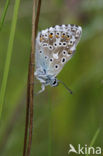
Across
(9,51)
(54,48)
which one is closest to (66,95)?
(54,48)

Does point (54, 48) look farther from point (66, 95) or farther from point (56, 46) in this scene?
point (66, 95)

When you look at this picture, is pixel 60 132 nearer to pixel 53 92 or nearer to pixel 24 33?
pixel 53 92

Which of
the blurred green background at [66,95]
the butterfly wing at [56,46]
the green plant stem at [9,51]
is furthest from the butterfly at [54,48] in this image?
the blurred green background at [66,95]

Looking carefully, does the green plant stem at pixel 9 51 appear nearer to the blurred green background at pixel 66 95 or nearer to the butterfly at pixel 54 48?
the butterfly at pixel 54 48

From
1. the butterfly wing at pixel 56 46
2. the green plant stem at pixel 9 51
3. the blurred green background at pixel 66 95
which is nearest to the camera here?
the green plant stem at pixel 9 51

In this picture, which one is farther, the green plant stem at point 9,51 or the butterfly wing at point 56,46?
the butterfly wing at point 56,46

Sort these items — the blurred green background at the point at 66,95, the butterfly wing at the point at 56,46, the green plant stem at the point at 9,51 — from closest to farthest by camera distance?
the green plant stem at the point at 9,51
the butterfly wing at the point at 56,46
the blurred green background at the point at 66,95

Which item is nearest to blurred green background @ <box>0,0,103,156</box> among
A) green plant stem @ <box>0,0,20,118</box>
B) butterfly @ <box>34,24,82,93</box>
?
butterfly @ <box>34,24,82,93</box>

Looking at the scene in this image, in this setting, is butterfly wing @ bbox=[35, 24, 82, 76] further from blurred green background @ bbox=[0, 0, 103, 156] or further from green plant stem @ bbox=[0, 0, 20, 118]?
blurred green background @ bbox=[0, 0, 103, 156]
